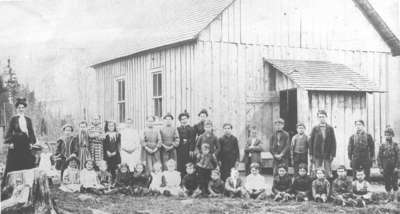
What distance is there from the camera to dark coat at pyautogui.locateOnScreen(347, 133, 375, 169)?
8180 mm

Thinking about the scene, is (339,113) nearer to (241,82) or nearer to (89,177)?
(241,82)

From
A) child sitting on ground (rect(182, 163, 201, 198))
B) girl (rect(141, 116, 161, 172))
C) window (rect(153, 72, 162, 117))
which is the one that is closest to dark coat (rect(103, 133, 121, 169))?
girl (rect(141, 116, 161, 172))

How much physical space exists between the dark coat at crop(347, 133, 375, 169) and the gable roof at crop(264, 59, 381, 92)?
3.66 ft

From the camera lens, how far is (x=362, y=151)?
8195 mm

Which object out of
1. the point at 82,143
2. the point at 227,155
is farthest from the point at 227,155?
the point at 82,143

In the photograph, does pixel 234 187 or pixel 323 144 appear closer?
pixel 234 187

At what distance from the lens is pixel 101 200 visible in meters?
7.22

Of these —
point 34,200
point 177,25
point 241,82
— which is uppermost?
point 177,25

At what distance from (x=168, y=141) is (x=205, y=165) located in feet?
2.98

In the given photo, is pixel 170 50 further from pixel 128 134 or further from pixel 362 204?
pixel 362 204

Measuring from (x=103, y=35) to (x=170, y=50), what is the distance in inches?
54.0

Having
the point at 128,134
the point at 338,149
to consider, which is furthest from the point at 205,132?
the point at 338,149

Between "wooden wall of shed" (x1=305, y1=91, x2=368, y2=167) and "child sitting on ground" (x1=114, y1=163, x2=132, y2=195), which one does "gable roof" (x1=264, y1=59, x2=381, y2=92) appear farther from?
"child sitting on ground" (x1=114, y1=163, x2=132, y2=195)

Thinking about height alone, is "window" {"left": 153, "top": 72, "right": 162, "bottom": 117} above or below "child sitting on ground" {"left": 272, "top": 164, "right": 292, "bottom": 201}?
above
